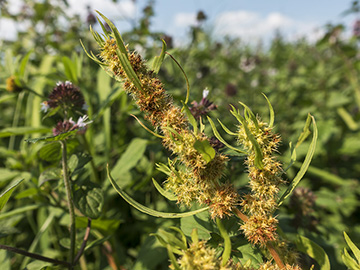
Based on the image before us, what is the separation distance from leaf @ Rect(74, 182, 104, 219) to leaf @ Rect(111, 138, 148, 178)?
0.75ft

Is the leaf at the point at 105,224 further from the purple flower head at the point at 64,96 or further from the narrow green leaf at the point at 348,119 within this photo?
the narrow green leaf at the point at 348,119

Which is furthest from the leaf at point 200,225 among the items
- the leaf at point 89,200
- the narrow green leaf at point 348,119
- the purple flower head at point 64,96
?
the narrow green leaf at point 348,119

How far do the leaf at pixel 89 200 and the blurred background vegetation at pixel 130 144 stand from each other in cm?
11

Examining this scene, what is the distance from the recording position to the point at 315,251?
58cm

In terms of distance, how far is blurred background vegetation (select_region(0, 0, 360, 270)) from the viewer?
1.00 meters

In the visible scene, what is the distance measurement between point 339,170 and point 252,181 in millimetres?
1817

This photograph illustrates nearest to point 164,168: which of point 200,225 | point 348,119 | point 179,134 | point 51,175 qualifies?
point 179,134

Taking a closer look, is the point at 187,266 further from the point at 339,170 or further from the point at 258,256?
the point at 339,170

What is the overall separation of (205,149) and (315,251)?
1.20 feet

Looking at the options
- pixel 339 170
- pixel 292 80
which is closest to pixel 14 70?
pixel 339 170

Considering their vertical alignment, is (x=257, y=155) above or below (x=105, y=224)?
above

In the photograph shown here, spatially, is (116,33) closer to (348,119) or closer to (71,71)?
(71,71)

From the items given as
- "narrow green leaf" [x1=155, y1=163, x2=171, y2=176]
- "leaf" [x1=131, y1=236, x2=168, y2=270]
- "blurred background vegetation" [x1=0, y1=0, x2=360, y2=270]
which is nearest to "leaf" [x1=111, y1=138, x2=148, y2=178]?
"blurred background vegetation" [x1=0, y1=0, x2=360, y2=270]

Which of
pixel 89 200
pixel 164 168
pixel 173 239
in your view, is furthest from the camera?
pixel 89 200
